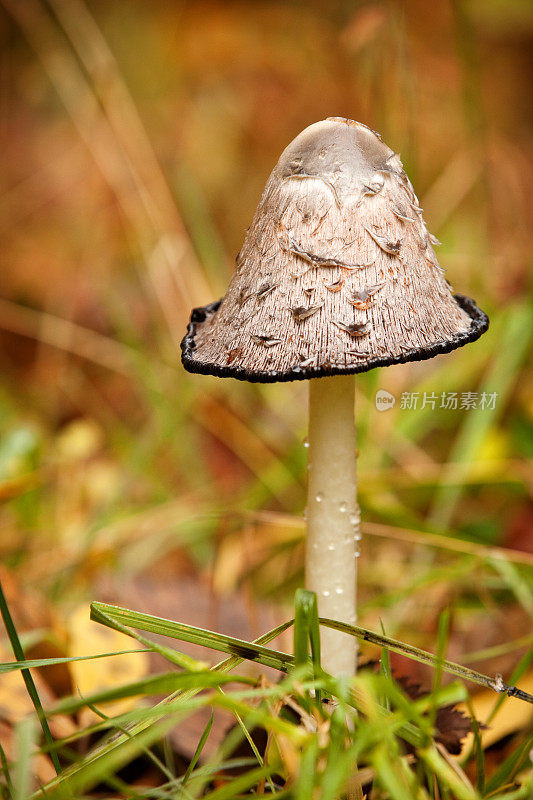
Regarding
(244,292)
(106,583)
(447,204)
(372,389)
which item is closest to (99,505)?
(106,583)

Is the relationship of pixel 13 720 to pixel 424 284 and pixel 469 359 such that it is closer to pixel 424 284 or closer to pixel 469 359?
pixel 424 284

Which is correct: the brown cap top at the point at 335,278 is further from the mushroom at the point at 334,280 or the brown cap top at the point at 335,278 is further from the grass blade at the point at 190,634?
the grass blade at the point at 190,634

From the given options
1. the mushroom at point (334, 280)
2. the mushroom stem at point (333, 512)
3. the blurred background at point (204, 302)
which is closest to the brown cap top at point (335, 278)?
the mushroom at point (334, 280)

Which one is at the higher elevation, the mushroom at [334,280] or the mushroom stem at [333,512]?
the mushroom at [334,280]

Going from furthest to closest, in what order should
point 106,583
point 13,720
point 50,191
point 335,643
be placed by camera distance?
point 50,191
point 106,583
point 13,720
point 335,643

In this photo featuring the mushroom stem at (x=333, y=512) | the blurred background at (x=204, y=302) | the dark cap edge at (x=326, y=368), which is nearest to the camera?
the dark cap edge at (x=326, y=368)

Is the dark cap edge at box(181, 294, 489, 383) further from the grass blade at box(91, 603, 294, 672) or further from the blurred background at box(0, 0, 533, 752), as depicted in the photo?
the blurred background at box(0, 0, 533, 752)

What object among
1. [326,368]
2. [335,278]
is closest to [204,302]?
[335,278]
